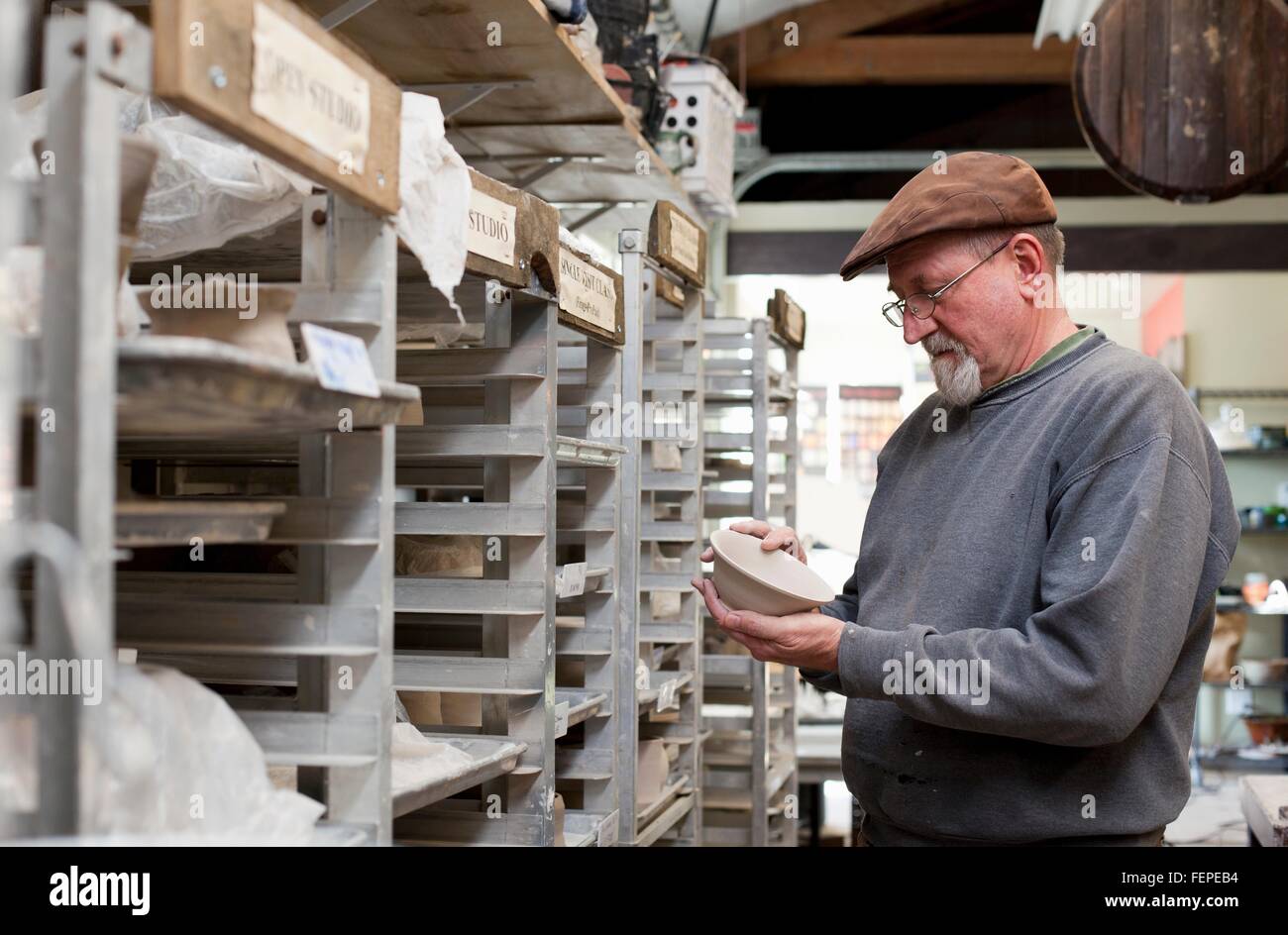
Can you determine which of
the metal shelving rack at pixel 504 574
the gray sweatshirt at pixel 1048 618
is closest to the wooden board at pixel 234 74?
the metal shelving rack at pixel 504 574

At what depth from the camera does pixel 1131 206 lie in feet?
25.9

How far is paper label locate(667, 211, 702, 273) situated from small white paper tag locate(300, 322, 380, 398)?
6.10 ft

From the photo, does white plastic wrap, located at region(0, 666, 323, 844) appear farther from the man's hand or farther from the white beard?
the white beard

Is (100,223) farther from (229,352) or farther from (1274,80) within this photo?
(1274,80)

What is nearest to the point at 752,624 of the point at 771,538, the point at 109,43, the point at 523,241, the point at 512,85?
the point at 771,538

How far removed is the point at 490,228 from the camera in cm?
197

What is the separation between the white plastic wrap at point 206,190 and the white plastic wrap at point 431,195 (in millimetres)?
130

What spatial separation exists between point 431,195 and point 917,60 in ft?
21.4

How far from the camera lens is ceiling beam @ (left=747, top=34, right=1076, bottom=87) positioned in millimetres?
7523

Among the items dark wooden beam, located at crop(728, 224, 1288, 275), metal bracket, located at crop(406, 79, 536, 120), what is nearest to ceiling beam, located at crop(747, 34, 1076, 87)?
dark wooden beam, located at crop(728, 224, 1288, 275)

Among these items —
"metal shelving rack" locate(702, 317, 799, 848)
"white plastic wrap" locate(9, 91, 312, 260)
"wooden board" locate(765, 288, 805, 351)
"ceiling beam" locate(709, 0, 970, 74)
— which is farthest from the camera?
"ceiling beam" locate(709, 0, 970, 74)

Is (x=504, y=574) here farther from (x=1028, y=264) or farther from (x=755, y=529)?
(x=1028, y=264)

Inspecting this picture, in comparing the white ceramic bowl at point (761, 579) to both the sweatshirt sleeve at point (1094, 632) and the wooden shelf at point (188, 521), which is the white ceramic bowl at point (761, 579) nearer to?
the sweatshirt sleeve at point (1094, 632)

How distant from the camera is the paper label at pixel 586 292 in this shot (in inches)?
94.0
